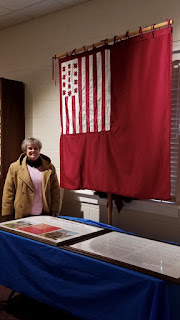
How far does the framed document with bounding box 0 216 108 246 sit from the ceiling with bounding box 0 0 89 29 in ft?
6.93

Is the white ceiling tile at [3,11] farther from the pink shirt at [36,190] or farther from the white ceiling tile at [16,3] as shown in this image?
the pink shirt at [36,190]

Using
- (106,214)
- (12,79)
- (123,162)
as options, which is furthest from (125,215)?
(12,79)

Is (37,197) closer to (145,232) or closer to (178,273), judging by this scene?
(145,232)

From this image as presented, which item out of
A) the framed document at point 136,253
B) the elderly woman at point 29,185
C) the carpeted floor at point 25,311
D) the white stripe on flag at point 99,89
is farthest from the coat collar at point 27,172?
the framed document at point 136,253

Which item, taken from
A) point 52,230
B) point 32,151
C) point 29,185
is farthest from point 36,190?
point 52,230

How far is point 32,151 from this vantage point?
3264mm

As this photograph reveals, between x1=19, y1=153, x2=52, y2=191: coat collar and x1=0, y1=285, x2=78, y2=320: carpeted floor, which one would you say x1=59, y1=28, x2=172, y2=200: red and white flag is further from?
Result: x1=0, y1=285, x2=78, y2=320: carpeted floor

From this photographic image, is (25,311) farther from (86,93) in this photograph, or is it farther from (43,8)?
(43,8)

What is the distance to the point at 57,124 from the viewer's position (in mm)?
3760

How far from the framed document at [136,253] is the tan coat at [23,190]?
3.50ft

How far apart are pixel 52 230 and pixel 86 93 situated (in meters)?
1.30

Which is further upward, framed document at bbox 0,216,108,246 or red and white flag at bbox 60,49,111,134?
red and white flag at bbox 60,49,111,134

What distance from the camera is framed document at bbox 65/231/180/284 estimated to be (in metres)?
1.78

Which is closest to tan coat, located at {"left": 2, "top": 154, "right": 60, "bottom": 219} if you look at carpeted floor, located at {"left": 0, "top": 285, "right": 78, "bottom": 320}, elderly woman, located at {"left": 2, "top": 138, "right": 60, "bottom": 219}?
elderly woman, located at {"left": 2, "top": 138, "right": 60, "bottom": 219}
